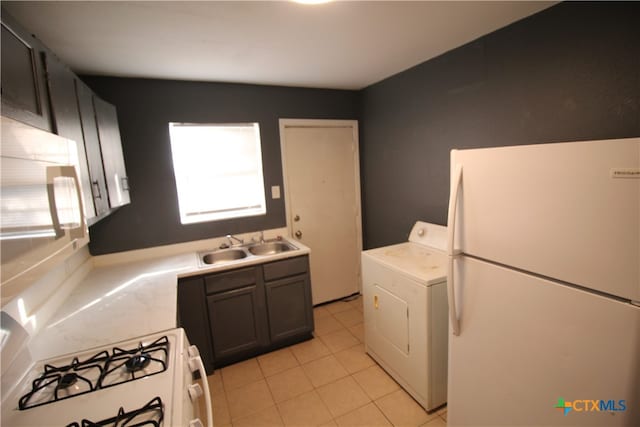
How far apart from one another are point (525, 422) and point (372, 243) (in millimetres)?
2312

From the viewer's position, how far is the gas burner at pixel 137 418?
93 cm

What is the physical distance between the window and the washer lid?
1.38m

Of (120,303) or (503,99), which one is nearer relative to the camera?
(120,303)

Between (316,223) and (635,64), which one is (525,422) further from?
(316,223)

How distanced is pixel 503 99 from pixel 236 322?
2.51 metres

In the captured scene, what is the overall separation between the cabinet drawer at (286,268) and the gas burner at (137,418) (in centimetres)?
153

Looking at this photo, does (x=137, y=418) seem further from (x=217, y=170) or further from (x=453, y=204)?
(x=217, y=170)

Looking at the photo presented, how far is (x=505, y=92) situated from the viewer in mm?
1923

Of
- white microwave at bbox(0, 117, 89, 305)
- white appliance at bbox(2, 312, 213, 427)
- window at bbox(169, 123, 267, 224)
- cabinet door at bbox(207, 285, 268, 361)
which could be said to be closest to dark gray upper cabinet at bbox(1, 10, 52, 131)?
white microwave at bbox(0, 117, 89, 305)

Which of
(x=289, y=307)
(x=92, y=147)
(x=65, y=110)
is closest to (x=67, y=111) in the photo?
(x=65, y=110)

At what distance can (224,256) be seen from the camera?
2783mm

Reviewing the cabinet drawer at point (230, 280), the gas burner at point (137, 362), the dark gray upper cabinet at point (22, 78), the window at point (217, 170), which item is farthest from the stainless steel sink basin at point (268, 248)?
the dark gray upper cabinet at point (22, 78)

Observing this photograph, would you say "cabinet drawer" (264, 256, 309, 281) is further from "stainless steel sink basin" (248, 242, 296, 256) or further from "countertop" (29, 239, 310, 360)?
"stainless steel sink basin" (248, 242, 296, 256)

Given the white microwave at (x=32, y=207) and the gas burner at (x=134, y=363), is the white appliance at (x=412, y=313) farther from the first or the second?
the white microwave at (x=32, y=207)
